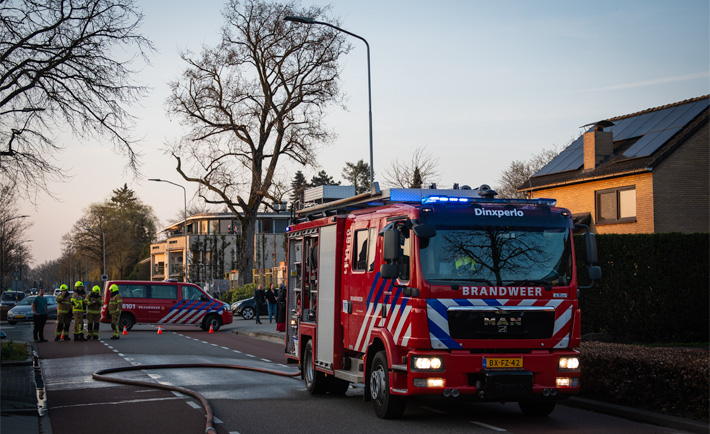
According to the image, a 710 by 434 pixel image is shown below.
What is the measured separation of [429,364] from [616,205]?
2588 cm

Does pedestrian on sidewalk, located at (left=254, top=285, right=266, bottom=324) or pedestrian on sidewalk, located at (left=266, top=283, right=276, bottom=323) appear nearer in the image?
pedestrian on sidewalk, located at (left=266, top=283, right=276, bottom=323)

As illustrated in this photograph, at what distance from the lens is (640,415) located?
10.6m

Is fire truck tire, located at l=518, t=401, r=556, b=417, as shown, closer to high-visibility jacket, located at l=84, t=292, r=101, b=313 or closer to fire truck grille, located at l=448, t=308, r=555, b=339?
fire truck grille, located at l=448, t=308, r=555, b=339

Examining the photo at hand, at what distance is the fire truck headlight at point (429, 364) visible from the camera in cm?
976

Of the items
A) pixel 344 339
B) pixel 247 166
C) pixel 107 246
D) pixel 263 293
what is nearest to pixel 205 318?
pixel 263 293

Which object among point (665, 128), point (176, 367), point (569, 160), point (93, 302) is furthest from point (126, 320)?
point (665, 128)

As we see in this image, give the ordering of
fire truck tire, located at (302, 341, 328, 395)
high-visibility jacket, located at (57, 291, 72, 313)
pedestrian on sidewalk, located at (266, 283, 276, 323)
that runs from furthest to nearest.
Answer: pedestrian on sidewalk, located at (266, 283, 276, 323)
high-visibility jacket, located at (57, 291, 72, 313)
fire truck tire, located at (302, 341, 328, 395)

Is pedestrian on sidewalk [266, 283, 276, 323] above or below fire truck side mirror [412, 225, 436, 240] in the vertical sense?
below

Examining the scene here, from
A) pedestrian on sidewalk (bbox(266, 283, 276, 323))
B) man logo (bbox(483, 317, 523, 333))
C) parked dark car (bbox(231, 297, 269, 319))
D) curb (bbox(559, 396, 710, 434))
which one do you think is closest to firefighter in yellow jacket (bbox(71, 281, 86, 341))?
pedestrian on sidewalk (bbox(266, 283, 276, 323))

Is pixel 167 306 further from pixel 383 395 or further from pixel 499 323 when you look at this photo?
pixel 499 323

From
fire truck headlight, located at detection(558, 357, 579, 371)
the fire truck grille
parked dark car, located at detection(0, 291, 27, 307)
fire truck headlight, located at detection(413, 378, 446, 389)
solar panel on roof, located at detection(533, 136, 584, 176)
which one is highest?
solar panel on roof, located at detection(533, 136, 584, 176)

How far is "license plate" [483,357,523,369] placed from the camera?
980 centimetres

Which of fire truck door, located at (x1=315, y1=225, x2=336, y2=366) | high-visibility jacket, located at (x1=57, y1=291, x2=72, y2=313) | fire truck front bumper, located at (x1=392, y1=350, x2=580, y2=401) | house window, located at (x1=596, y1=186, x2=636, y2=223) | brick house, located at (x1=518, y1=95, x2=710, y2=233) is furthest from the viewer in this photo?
house window, located at (x1=596, y1=186, x2=636, y2=223)

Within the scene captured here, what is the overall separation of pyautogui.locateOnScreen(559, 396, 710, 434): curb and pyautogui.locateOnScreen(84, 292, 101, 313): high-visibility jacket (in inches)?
754
